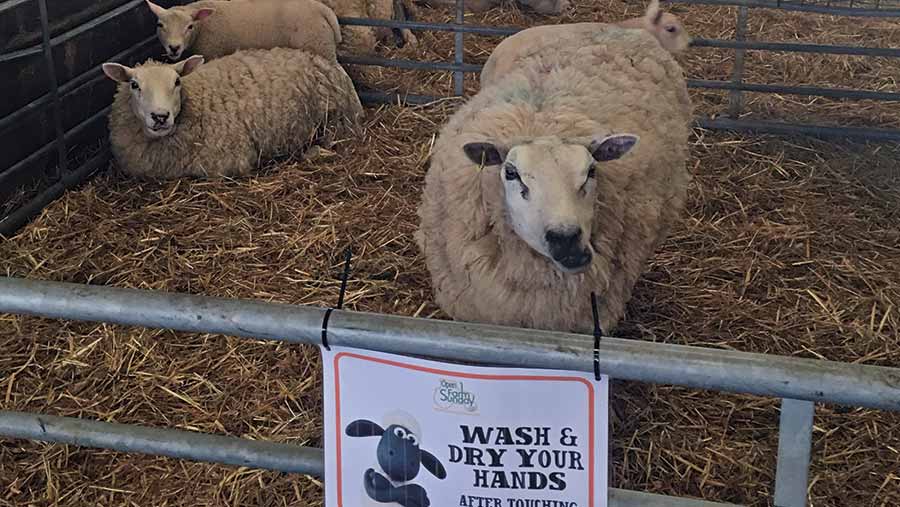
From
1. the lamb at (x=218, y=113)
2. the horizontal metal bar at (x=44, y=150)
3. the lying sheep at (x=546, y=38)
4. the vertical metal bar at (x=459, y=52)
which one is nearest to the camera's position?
the lying sheep at (x=546, y=38)

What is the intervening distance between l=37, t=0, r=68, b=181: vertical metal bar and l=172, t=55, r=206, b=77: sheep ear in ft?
2.08

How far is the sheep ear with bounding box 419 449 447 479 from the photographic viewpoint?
1737 mm

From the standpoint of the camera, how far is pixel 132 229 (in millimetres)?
5035

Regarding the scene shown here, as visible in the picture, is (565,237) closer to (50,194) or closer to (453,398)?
(453,398)

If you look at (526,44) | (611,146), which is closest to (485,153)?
(611,146)

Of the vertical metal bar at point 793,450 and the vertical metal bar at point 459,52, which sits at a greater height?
the vertical metal bar at point 793,450

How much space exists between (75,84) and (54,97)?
0.82 ft

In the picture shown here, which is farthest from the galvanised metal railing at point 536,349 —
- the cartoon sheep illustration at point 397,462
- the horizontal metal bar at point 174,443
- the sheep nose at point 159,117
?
the sheep nose at point 159,117

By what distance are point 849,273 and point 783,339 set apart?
74 centimetres

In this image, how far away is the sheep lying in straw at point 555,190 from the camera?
9.89 ft

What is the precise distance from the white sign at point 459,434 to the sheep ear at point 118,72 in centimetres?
411

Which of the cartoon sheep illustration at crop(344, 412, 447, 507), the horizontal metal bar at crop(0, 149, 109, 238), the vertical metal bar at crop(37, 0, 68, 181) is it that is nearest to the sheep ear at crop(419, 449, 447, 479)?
the cartoon sheep illustration at crop(344, 412, 447, 507)

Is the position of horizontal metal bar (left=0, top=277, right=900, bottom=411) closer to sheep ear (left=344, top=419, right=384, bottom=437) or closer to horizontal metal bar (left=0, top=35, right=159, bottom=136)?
sheep ear (left=344, top=419, right=384, bottom=437)

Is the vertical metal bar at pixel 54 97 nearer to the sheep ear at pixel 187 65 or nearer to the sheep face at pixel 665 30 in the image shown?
the sheep ear at pixel 187 65
